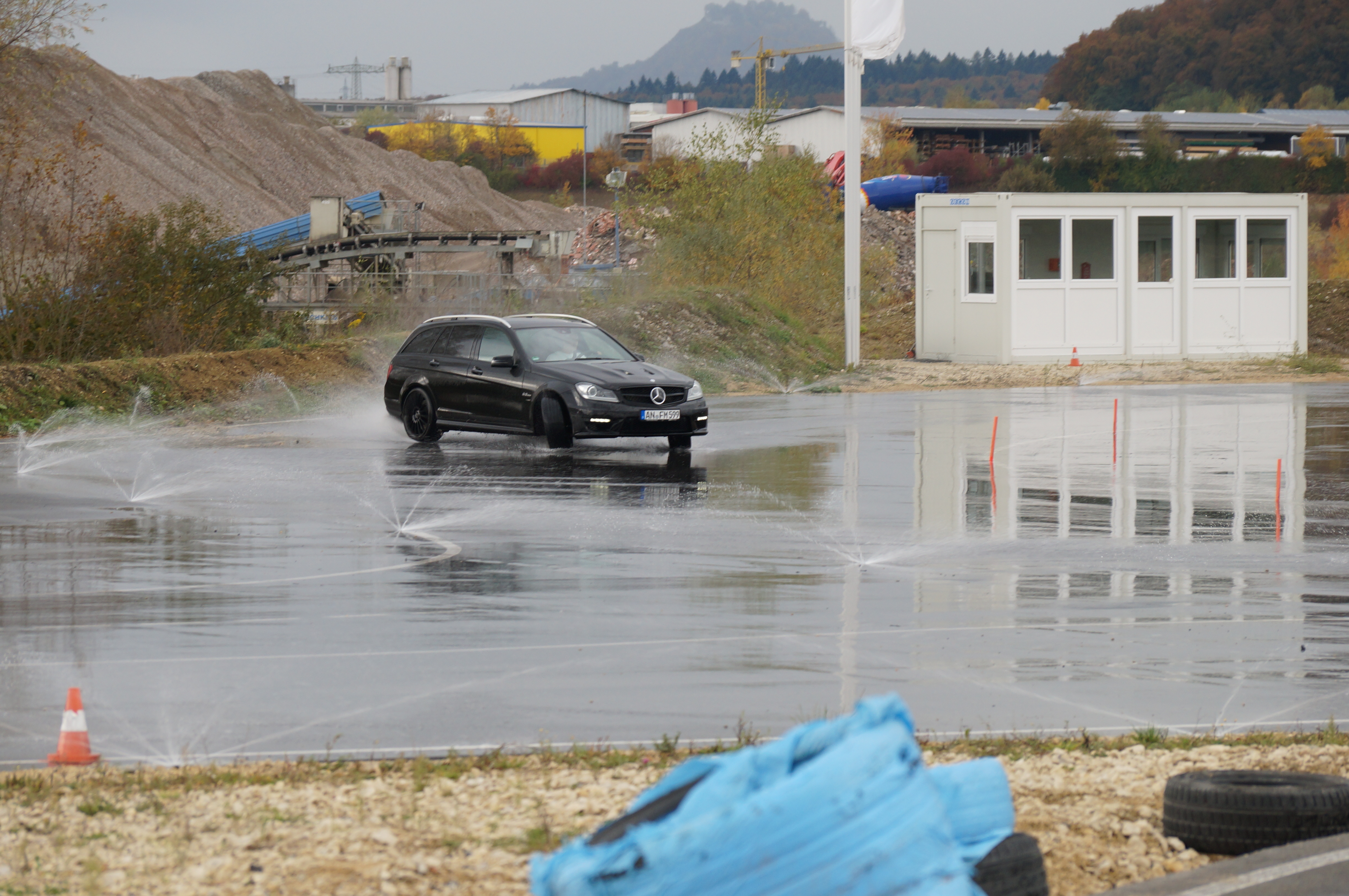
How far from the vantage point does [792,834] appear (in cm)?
350

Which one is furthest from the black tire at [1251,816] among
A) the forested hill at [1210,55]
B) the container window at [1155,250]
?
the forested hill at [1210,55]

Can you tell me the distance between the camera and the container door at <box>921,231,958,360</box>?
3666cm

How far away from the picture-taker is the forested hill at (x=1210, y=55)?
147 metres

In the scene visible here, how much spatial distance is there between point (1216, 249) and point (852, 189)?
32.1 feet

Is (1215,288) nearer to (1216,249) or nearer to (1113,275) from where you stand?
(1216,249)

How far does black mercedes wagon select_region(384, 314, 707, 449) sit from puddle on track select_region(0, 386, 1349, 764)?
498 millimetres

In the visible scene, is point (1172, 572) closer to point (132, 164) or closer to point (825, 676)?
point (825, 676)

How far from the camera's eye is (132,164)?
82.6 meters

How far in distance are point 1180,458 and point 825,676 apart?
38.4 feet

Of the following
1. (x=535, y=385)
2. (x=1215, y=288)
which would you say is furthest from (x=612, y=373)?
(x=1215, y=288)

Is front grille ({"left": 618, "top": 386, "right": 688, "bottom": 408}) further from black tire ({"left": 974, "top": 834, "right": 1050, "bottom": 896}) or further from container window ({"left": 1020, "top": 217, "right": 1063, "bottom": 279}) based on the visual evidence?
container window ({"left": 1020, "top": 217, "right": 1063, "bottom": 279})

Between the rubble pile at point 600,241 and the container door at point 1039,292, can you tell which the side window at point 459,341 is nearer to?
the container door at point 1039,292

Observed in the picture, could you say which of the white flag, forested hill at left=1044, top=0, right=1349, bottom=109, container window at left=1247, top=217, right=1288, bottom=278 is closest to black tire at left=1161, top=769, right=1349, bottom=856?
the white flag

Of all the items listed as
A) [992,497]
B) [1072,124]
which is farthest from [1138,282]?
[1072,124]
